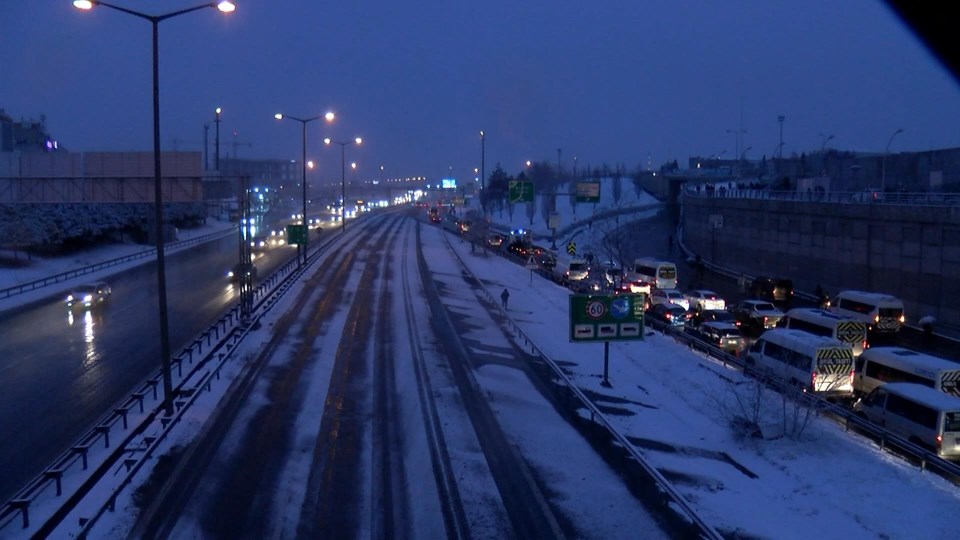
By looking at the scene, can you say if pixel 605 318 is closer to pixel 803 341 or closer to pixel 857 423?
pixel 803 341

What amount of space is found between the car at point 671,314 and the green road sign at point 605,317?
10.5 m

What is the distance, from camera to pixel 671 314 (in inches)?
1257

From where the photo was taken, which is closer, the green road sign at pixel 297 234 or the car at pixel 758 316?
the car at pixel 758 316

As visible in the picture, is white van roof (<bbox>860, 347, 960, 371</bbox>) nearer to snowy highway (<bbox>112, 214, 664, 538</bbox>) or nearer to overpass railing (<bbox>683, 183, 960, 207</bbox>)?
snowy highway (<bbox>112, 214, 664, 538</bbox>)

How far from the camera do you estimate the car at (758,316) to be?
31.2 metres

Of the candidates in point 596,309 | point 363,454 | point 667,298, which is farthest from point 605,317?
point 667,298

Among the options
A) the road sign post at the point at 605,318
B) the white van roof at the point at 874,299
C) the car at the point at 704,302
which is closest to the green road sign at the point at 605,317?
the road sign post at the point at 605,318

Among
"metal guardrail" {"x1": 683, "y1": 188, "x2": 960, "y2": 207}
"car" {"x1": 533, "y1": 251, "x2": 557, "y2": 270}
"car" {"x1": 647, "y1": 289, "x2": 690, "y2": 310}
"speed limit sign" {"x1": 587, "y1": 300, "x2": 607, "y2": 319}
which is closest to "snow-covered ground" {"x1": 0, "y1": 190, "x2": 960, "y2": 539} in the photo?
"speed limit sign" {"x1": 587, "y1": 300, "x2": 607, "y2": 319}

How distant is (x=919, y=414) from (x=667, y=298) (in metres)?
19.7

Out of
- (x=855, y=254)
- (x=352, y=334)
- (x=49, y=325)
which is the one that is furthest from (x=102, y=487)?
(x=855, y=254)

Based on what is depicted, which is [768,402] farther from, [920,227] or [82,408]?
[920,227]

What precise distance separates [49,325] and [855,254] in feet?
113

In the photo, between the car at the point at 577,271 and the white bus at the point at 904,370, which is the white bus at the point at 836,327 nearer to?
the white bus at the point at 904,370

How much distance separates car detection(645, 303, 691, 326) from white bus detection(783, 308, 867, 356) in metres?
5.08
